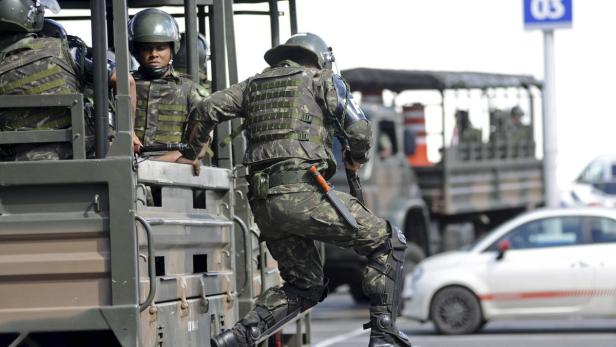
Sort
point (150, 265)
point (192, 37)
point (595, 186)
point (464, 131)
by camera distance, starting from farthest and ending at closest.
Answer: point (595, 186) < point (464, 131) < point (192, 37) < point (150, 265)

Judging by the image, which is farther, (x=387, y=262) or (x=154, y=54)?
(x=154, y=54)

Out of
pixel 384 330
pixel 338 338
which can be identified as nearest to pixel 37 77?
pixel 384 330

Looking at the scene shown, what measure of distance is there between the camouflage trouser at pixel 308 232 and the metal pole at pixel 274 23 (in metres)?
2.42

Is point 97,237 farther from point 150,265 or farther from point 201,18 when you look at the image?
point 201,18

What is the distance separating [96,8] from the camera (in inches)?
250

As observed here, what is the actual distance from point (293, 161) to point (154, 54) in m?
A: 1.12

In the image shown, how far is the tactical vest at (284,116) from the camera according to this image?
298 inches

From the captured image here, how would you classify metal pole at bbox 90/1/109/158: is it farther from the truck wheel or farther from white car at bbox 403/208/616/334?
the truck wheel

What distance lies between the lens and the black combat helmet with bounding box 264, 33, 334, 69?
307 inches

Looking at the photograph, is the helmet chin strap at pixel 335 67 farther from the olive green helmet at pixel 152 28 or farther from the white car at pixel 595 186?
the white car at pixel 595 186

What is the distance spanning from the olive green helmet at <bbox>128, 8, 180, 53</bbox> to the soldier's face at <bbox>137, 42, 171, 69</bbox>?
53 mm

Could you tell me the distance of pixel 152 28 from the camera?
805 centimetres

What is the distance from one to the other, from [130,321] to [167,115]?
221 centimetres

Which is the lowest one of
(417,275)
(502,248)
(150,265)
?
(417,275)
